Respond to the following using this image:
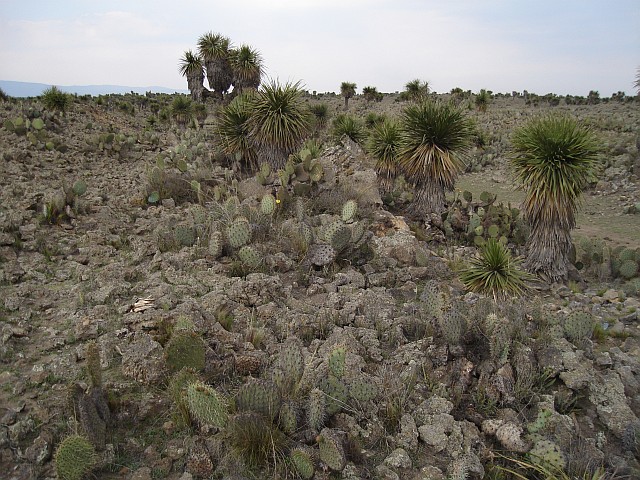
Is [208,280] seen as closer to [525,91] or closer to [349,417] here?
[349,417]

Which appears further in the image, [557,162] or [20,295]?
[557,162]

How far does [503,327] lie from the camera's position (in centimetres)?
498

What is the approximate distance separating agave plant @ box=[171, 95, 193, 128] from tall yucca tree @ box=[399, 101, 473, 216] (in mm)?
14458

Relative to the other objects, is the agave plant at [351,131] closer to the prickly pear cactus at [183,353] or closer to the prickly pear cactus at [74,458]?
the prickly pear cactus at [183,353]

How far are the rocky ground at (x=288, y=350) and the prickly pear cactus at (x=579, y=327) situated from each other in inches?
1.7

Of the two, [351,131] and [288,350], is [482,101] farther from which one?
[288,350]

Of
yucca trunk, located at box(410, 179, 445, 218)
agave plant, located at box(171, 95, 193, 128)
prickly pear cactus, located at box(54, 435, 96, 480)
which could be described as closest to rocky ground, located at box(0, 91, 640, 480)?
prickly pear cactus, located at box(54, 435, 96, 480)

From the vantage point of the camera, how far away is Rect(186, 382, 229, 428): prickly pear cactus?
12.0 feet

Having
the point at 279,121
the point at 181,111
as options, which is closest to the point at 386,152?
the point at 279,121

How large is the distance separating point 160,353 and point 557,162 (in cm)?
787

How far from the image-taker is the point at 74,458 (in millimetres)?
3270

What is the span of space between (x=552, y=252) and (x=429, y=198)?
345cm

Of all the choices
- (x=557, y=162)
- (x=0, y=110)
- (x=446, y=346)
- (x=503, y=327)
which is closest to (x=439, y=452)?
(x=446, y=346)

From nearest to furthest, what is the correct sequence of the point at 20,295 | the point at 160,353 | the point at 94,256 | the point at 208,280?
the point at 160,353 → the point at 20,295 → the point at 208,280 → the point at 94,256
